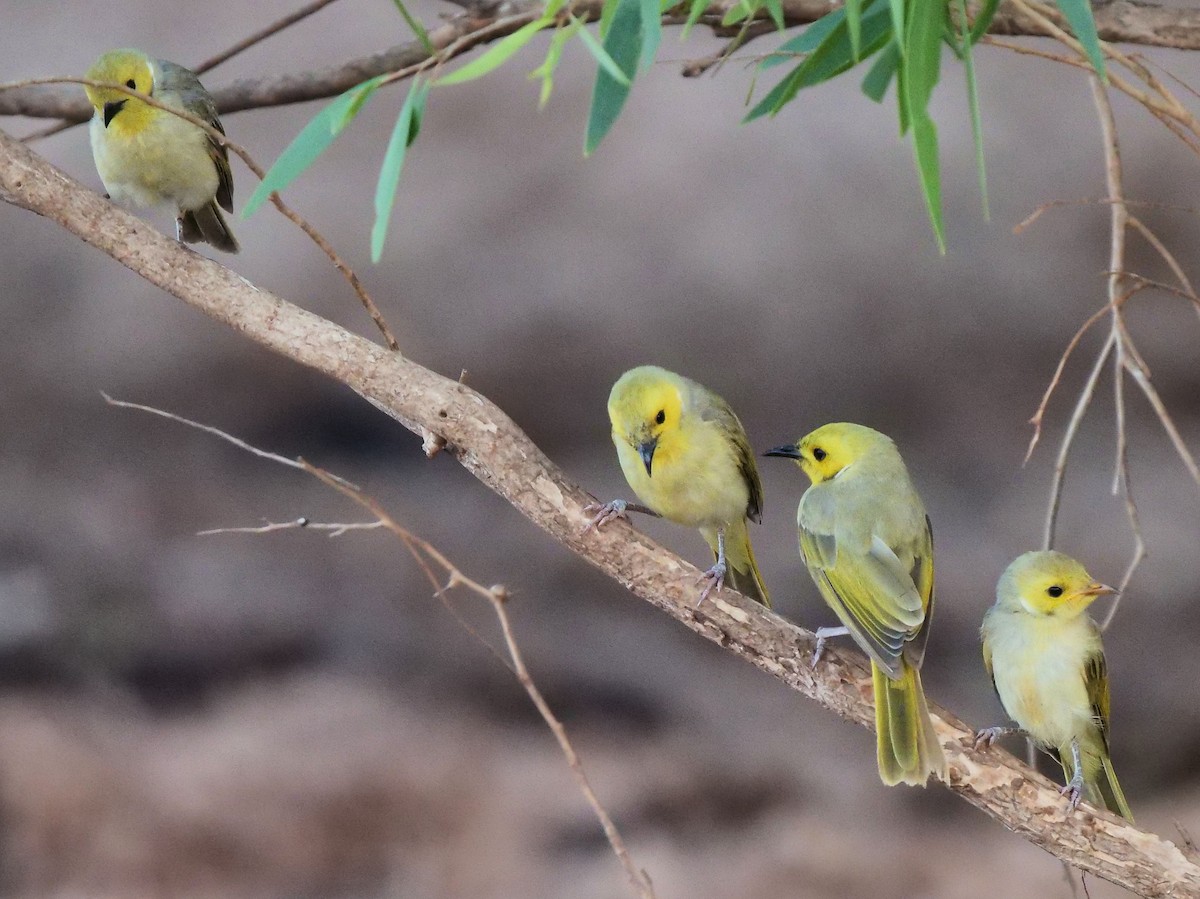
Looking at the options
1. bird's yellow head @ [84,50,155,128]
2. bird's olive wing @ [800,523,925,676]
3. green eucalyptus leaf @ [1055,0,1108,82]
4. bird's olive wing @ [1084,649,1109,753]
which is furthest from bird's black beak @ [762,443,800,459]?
bird's yellow head @ [84,50,155,128]

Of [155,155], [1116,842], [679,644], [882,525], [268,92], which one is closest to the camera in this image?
[1116,842]

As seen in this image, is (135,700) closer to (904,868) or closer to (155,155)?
(155,155)

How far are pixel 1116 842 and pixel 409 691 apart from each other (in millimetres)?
2421

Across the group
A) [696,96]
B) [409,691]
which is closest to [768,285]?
[696,96]

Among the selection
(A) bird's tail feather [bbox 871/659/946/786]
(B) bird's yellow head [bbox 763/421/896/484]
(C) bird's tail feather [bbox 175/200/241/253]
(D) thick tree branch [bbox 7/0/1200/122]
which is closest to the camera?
(A) bird's tail feather [bbox 871/659/946/786]

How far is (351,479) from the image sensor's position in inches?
151

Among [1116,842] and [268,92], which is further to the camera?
[268,92]

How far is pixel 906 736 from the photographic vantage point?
70.6 inches

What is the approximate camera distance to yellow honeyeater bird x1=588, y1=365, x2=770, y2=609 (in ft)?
6.51

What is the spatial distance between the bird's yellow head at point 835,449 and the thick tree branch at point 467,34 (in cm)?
74

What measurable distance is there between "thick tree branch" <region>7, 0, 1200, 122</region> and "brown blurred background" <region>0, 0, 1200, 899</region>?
111 centimetres

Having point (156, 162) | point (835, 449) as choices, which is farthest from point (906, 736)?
point (156, 162)

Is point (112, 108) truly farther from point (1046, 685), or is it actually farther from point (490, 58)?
point (1046, 685)

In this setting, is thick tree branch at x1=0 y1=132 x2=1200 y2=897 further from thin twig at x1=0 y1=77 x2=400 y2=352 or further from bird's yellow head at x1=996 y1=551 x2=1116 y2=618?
bird's yellow head at x1=996 y1=551 x2=1116 y2=618
